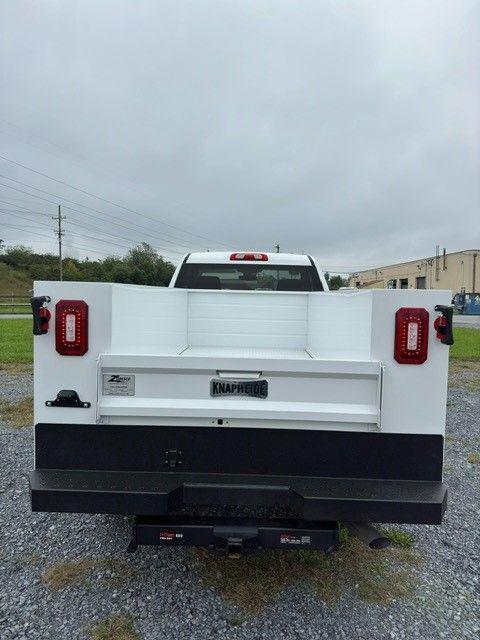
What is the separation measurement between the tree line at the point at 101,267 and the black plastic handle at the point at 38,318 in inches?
1877

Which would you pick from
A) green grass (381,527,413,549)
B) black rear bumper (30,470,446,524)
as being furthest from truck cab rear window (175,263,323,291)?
black rear bumper (30,470,446,524)

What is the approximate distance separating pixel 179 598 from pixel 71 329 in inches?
67.2

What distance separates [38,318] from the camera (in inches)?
93.4

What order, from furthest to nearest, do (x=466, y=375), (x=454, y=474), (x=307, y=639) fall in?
(x=466, y=375), (x=454, y=474), (x=307, y=639)

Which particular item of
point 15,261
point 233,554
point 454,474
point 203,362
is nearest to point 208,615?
point 233,554

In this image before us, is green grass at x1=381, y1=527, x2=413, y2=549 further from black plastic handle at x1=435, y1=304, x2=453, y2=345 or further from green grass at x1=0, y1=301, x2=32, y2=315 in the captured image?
green grass at x1=0, y1=301, x2=32, y2=315

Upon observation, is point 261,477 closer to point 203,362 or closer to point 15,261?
point 203,362

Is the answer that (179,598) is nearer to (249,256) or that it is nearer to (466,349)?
(249,256)

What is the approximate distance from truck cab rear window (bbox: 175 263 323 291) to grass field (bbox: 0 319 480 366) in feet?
24.2

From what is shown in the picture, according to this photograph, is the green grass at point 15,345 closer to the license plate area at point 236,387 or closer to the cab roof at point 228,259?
the cab roof at point 228,259

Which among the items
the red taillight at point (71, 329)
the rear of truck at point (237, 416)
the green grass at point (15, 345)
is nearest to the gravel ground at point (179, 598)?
the rear of truck at point (237, 416)

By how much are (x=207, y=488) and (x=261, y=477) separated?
0.99 ft

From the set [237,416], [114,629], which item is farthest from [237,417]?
[114,629]

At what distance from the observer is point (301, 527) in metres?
2.36
